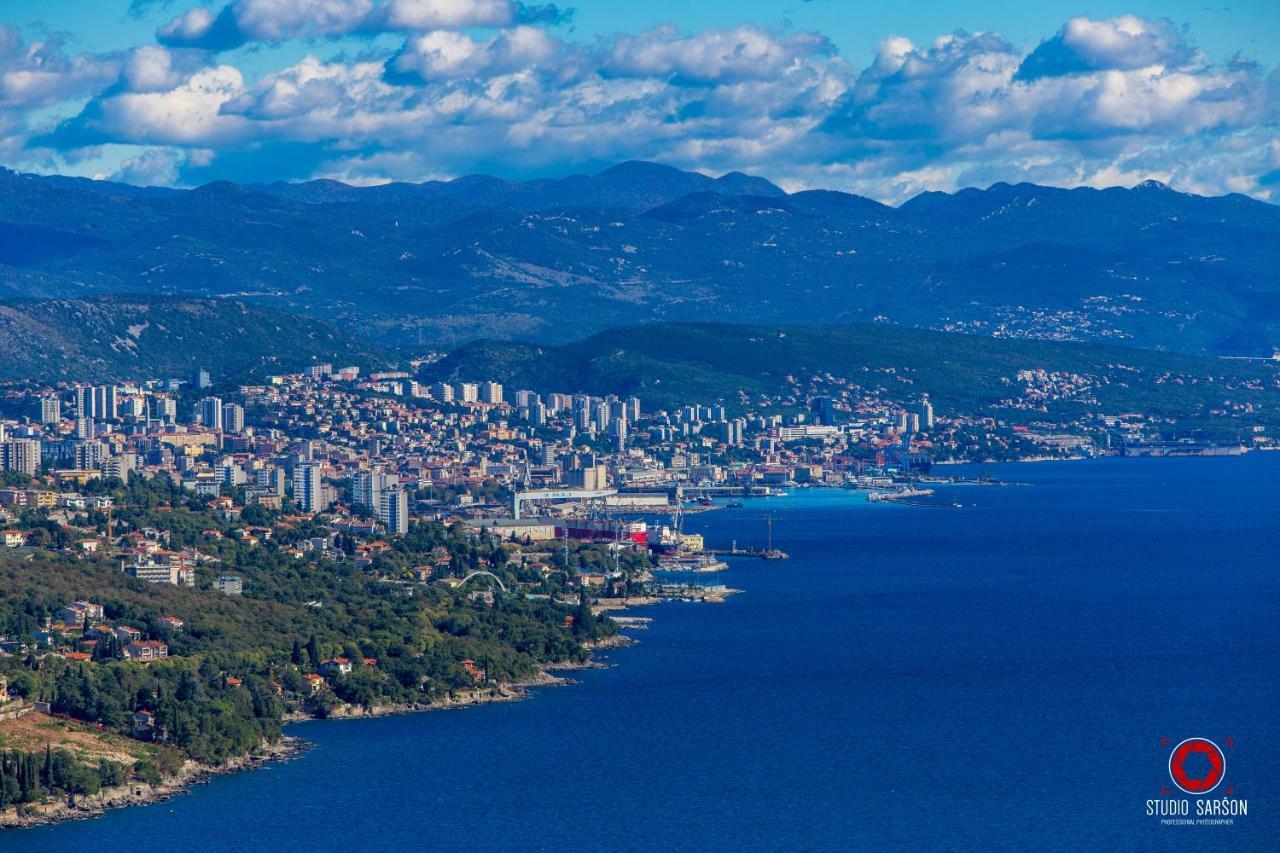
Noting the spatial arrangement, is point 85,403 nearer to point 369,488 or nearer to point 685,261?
point 369,488

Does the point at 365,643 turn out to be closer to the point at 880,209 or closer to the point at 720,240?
the point at 720,240

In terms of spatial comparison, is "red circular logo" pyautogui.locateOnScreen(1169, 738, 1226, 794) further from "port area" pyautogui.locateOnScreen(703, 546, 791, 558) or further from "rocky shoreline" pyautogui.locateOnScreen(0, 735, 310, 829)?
"port area" pyautogui.locateOnScreen(703, 546, 791, 558)

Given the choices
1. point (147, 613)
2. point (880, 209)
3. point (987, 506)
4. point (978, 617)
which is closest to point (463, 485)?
point (987, 506)

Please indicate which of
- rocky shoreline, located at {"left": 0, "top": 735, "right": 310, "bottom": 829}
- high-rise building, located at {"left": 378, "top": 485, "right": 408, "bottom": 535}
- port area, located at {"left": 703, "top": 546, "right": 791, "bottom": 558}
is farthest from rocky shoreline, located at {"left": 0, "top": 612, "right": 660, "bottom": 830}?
high-rise building, located at {"left": 378, "top": 485, "right": 408, "bottom": 535}

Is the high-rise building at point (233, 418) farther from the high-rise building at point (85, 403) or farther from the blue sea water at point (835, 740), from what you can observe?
the blue sea water at point (835, 740)

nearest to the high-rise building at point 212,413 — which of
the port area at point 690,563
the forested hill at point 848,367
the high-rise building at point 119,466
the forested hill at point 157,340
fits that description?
the forested hill at point 157,340

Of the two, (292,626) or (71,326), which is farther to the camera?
(71,326)

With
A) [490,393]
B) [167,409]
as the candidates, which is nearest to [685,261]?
[490,393]
